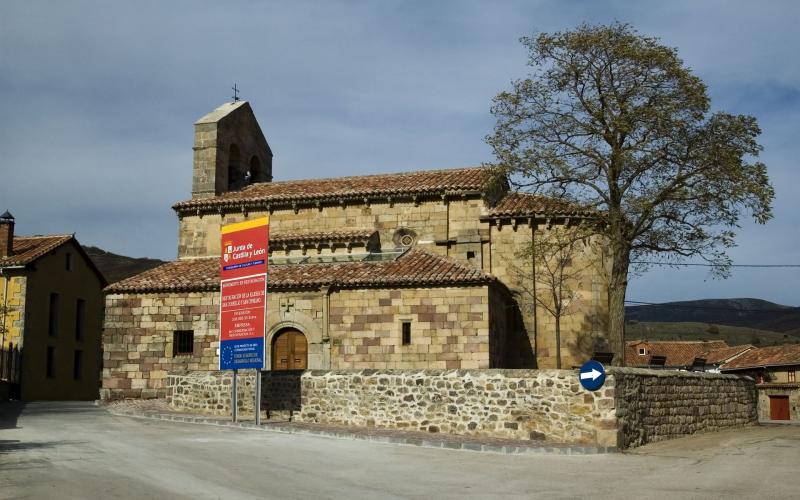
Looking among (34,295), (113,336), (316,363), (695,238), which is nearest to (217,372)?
(316,363)

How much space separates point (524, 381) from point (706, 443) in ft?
15.2

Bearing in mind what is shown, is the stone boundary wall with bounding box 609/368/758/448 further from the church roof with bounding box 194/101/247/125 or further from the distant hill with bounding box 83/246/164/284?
the distant hill with bounding box 83/246/164/284

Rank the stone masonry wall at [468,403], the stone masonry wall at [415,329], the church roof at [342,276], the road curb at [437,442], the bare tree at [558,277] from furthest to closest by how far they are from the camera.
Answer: the bare tree at [558,277] < the church roof at [342,276] < the stone masonry wall at [415,329] < the stone masonry wall at [468,403] < the road curb at [437,442]

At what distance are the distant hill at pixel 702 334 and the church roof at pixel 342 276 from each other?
78.2 m

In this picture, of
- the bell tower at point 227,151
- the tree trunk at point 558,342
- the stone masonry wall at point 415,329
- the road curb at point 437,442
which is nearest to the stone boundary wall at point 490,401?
the road curb at point 437,442

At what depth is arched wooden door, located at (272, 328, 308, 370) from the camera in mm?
25469

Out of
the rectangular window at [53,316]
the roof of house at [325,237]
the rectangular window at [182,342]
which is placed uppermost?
the roof of house at [325,237]

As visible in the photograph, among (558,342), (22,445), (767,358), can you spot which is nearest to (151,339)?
(22,445)

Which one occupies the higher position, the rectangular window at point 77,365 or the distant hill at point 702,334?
the distant hill at point 702,334

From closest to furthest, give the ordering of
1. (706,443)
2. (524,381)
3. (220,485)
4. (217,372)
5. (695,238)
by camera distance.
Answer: (220,485) → (524,381) → (706,443) → (217,372) → (695,238)

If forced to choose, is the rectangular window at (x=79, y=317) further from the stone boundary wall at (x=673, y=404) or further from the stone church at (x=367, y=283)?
the stone boundary wall at (x=673, y=404)

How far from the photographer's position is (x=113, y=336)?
27219mm

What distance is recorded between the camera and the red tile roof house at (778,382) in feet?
162

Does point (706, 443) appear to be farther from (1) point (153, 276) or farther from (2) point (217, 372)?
(1) point (153, 276)
